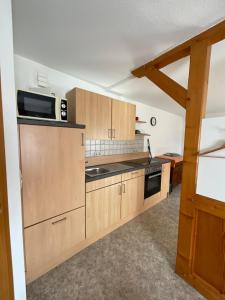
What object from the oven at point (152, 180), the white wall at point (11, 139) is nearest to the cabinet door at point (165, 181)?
the oven at point (152, 180)

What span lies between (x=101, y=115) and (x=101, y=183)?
959 mm

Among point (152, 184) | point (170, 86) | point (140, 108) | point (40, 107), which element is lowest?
point (152, 184)

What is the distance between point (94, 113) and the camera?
2008 mm

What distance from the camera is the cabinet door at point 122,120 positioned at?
2287 millimetres

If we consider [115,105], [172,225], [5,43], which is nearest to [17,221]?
[5,43]

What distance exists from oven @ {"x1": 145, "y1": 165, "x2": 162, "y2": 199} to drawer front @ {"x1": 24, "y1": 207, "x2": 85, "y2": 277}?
135 centimetres

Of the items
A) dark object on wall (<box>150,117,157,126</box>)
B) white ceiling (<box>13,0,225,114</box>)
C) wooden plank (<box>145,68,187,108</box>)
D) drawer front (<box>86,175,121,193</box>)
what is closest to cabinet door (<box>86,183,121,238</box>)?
drawer front (<box>86,175,121,193</box>)

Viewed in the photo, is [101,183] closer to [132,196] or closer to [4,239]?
[132,196]

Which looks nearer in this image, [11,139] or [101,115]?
[11,139]

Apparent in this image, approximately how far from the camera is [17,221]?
1013 mm

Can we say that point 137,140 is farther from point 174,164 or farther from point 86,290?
point 86,290

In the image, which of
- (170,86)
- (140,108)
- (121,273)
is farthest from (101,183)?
(140,108)

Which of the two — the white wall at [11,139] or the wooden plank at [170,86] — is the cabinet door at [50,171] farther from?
the wooden plank at [170,86]

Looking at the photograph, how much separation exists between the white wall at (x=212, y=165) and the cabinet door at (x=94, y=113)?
1294mm
